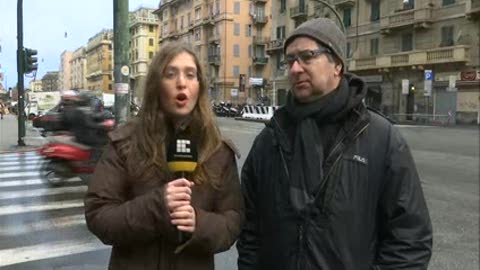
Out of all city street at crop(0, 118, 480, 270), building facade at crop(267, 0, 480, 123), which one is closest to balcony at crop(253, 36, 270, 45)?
building facade at crop(267, 0, 480, 123)

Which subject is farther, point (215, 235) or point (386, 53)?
point (386, 53)

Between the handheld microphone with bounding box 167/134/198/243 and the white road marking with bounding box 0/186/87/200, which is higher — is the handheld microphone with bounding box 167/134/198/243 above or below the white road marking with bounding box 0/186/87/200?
above

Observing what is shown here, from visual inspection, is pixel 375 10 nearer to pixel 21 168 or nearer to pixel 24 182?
pixel 21 168

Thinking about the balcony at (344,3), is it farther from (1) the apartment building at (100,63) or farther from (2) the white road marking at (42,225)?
(1) the apartment building at (100,63)

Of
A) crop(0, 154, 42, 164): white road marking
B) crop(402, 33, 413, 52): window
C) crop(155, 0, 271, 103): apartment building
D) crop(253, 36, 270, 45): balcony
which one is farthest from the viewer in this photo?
crop(253, 36, 270, 45): balcony

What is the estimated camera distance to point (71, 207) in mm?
8016

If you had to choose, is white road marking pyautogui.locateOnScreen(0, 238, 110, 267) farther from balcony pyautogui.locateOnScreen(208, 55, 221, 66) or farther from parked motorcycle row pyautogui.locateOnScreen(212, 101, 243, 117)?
balcony pyautogui.locateOnScreen(208, 55, 221, 66)

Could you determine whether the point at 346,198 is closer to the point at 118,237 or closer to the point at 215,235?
the point at 215,235

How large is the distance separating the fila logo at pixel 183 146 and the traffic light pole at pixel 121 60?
8.44m

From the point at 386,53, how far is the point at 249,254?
4220 cm

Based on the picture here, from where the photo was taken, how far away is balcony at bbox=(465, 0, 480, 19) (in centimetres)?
3475

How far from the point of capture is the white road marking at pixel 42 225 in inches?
262

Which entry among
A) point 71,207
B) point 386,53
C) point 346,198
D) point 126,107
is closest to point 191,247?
point 346,198

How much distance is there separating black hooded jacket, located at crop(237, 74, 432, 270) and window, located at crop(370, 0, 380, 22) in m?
43.4
